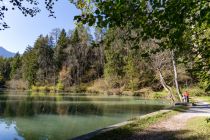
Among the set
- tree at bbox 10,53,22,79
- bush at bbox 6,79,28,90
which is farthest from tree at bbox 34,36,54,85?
tree at bbox 10,53,22,79

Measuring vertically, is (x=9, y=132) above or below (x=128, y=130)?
below

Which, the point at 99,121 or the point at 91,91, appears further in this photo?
the point at 91,91

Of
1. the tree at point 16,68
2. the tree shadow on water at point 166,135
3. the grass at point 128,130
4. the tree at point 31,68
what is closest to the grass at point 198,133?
the tree shadow on water at point 166,135

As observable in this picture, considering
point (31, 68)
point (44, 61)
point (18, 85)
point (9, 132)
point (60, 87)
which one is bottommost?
point (9, 132)

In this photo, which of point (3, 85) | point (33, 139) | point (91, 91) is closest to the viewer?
point (33, 139)

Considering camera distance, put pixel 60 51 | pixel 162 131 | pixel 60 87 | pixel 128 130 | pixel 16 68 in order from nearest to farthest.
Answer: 1. pixel 162 131
2. pixel 128 130
3. pixel 60 87
4. pixel 60 51
5. pixel 16 68

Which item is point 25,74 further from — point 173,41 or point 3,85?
point 173,41

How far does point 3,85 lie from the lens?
115938 mm

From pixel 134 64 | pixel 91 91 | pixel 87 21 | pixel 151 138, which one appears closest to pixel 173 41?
pixel 87 21

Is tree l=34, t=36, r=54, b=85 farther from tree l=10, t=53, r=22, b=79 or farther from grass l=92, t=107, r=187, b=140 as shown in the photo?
grass l=92, t=107, r=187, b=140

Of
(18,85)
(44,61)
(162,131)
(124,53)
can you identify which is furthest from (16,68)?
(162,131)

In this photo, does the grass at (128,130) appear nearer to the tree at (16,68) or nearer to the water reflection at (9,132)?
the water reflection at (9,132)

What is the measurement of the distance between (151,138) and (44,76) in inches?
3586

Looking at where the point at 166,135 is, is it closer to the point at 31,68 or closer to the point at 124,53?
the point at 124,53
